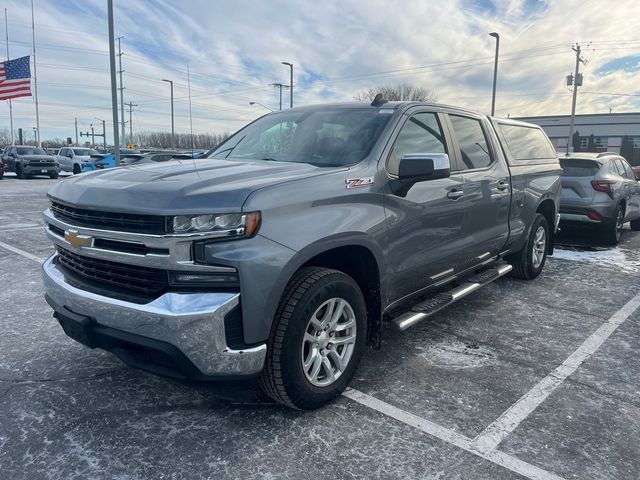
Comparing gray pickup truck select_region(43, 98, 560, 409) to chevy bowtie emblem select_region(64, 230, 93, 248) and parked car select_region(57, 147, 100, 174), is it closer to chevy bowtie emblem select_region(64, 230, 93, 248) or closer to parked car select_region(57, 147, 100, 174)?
chevy bowtie emblem select_region(64, 230, 93, 248)

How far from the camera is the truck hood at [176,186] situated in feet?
8.27

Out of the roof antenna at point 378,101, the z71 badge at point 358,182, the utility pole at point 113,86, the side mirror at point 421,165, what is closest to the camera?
the z71 badge at point 358,182

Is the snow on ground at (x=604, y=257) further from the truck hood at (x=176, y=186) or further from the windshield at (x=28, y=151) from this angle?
the windshield at (x=28, y=151)

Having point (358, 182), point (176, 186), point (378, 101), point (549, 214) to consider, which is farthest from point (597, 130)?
point (176, 186)

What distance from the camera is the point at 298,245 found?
2721 mm

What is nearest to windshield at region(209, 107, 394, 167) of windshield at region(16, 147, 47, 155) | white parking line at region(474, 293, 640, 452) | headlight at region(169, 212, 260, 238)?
headlight at region(169, 212, 260, 238)

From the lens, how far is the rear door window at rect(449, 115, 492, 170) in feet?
14.7

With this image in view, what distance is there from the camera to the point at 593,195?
8430 mm

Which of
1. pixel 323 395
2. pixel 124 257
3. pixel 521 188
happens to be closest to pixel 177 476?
pixel 323 395

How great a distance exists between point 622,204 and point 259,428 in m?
8.47

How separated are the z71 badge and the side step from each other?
1.00 m

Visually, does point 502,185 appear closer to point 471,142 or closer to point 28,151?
point 471,142

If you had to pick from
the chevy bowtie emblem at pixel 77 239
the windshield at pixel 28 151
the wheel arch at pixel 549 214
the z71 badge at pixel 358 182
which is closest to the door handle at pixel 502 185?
the wheel arch at pixel 549 214

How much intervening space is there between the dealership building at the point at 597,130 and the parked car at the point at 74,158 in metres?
46.7
